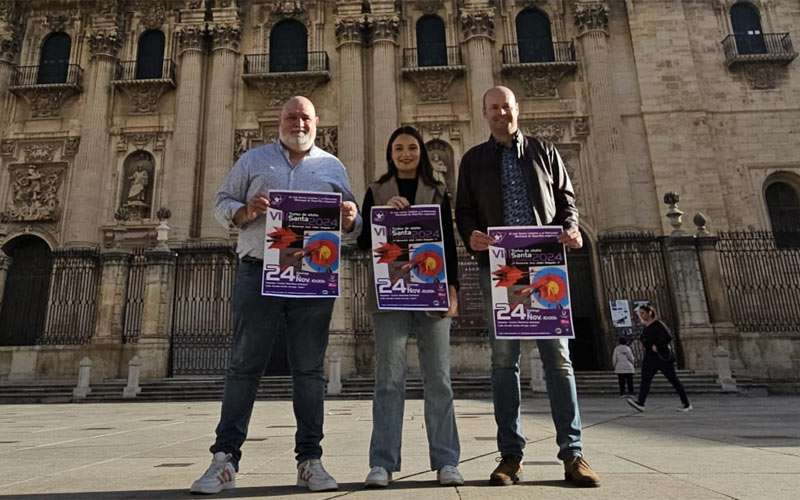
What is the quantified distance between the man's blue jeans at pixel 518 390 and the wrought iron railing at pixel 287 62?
17.3m

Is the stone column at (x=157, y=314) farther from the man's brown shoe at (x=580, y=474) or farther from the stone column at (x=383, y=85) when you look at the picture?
the man's brown shoe at (x=580, y=474)

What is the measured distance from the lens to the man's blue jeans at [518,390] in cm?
275

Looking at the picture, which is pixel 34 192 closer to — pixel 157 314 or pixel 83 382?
pixel 157 314

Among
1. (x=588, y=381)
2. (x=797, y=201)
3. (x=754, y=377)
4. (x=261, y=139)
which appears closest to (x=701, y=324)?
(x=754, y=377)

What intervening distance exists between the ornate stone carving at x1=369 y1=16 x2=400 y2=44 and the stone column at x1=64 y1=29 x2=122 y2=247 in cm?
922

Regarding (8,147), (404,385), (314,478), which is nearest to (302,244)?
(404,385)

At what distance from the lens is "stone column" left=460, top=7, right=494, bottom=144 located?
1784 cm

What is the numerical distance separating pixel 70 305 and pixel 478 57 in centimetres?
1490

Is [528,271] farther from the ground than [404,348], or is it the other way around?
[528,271]

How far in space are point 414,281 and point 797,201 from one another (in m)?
19.4

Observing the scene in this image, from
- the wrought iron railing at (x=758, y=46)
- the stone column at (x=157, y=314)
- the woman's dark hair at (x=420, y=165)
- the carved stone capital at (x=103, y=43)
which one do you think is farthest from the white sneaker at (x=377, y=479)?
the carved stone capital at (x=103, y=43)

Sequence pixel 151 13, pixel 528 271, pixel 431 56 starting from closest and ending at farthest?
pixel 528 271 → pixel 431 56 → pixel 151 13

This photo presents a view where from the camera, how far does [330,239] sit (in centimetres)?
296

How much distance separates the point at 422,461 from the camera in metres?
3.34
